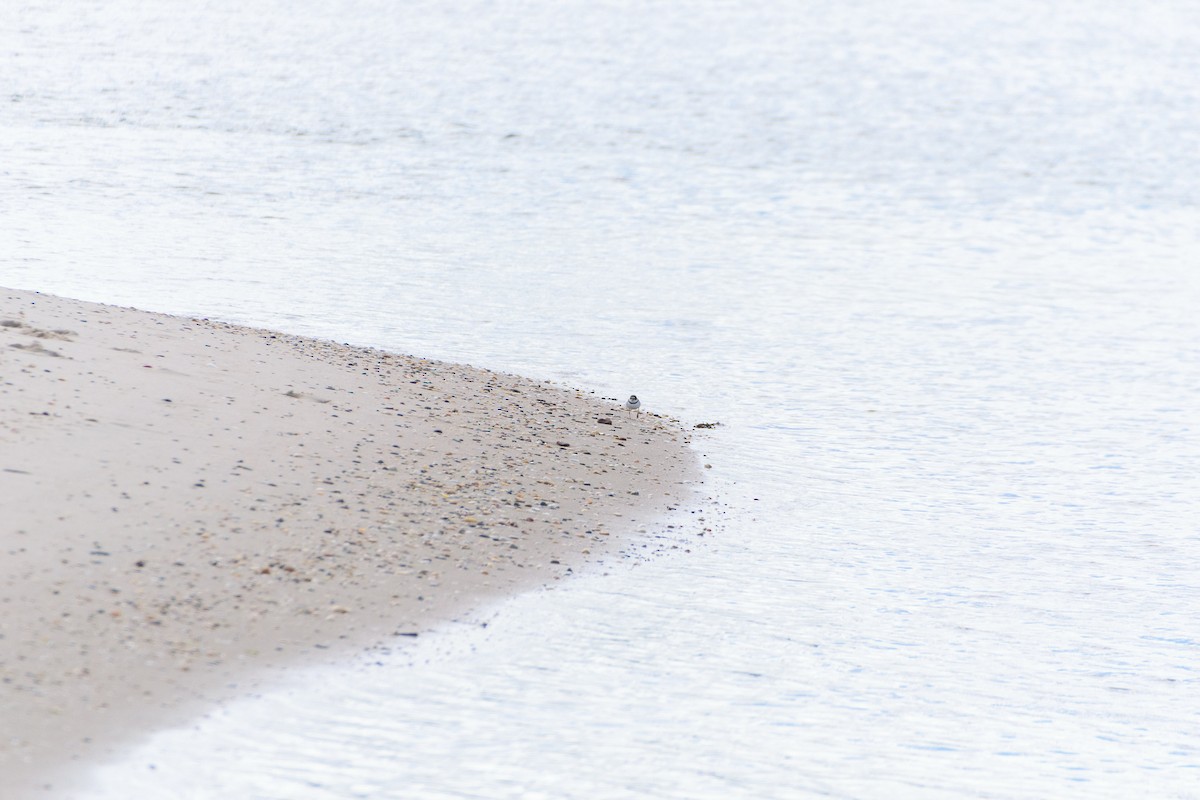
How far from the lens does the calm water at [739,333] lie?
Result: 5988 mm

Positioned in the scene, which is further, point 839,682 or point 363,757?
point 839,682

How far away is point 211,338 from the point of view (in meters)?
10.3

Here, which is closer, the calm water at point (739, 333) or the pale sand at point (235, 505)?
the pale sand at point (235, 505)

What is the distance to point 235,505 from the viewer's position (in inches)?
288

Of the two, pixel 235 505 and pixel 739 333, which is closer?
pixel 235 505

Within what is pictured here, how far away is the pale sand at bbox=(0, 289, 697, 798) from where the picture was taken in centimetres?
578

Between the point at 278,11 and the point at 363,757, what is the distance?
3693 cm

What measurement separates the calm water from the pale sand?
10.2 inches

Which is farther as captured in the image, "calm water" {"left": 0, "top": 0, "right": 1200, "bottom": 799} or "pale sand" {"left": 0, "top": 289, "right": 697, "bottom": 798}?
"calm water" {"left": 0, "top": 0, "right": 1200, "bottom": 799}

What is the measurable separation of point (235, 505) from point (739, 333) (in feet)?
23.5

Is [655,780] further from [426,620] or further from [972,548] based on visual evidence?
[972,548]

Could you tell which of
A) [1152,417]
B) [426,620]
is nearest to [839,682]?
[426,620]

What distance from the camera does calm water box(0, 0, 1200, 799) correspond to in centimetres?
599

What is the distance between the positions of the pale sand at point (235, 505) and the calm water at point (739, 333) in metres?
0.26
